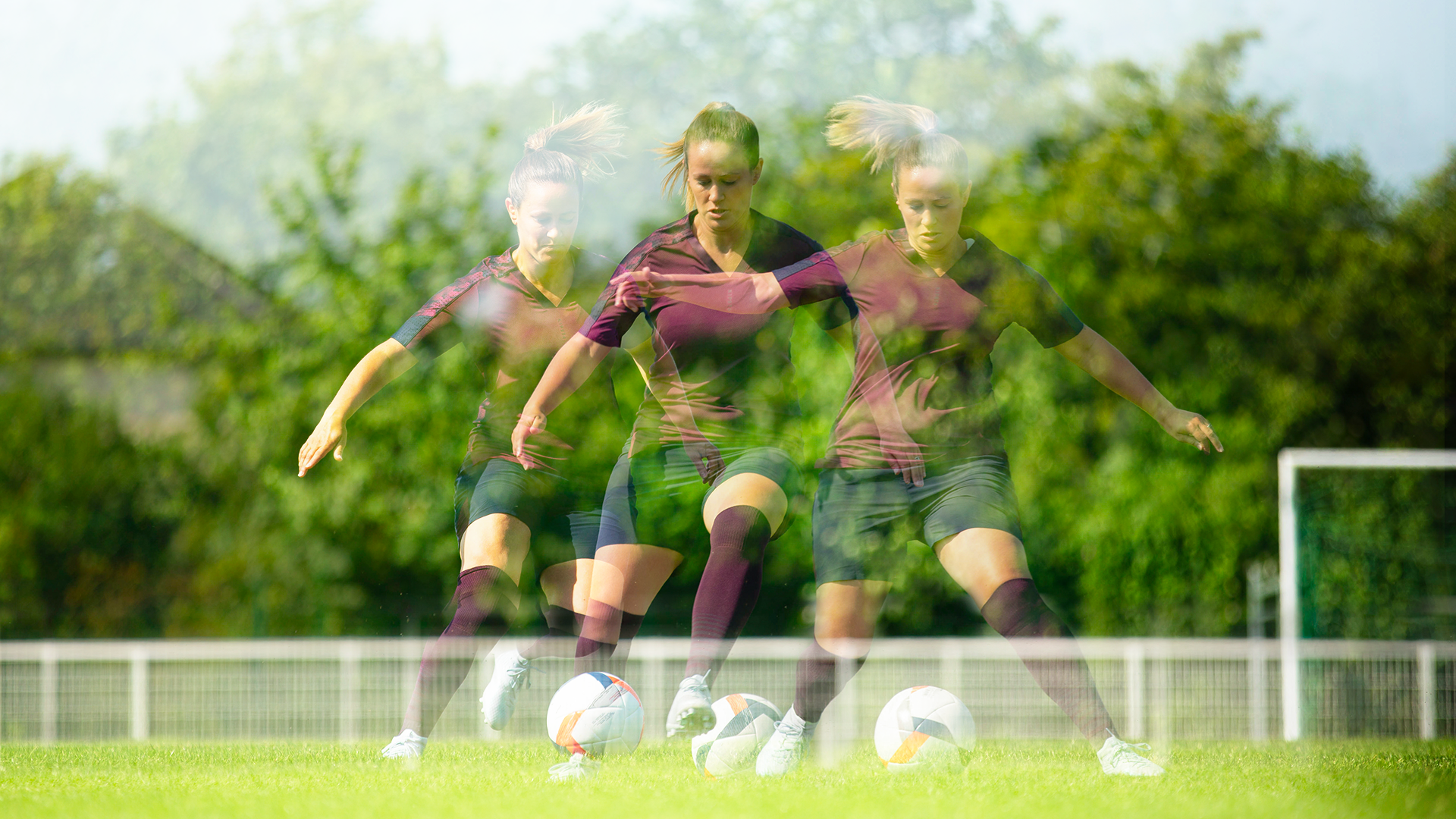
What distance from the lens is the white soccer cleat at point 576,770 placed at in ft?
14.7

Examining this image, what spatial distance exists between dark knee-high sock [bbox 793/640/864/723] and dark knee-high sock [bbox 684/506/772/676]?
30 centimetres

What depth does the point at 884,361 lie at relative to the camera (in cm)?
495

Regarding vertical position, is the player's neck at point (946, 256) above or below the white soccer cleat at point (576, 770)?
above

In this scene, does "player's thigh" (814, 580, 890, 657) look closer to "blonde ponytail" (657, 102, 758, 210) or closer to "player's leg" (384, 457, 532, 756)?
"player's leg" (384, 457, 532, 756)

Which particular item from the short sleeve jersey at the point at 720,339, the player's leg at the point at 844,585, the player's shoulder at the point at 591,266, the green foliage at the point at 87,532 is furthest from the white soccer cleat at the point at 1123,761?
the green foliage at the point at 87,532

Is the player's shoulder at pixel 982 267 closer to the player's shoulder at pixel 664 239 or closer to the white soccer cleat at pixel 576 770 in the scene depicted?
the player's shoulder at pixel 664 239

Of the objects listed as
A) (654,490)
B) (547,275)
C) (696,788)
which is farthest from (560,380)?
(696,788)

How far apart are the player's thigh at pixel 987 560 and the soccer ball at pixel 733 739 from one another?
89cm

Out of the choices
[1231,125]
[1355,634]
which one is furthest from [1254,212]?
[1355,634]

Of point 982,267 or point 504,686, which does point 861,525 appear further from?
point 504,686

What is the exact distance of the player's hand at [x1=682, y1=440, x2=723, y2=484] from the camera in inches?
198

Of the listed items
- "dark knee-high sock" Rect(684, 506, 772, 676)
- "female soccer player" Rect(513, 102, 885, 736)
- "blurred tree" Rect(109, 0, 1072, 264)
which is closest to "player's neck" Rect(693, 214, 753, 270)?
"female soccer player" Rect(513, 102, 885, 736)

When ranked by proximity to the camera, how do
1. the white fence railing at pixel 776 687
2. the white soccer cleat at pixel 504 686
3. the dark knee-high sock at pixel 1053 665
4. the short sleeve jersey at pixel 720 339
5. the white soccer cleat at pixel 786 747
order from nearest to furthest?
the dark knee-high sock at pixel 1053 665, the white soccer cleat at pixel 786 747, the short sleeve jersey at pixel 720 339, the white soccer cleat at pixel 504 686, the white fence railing at pixel 776 687

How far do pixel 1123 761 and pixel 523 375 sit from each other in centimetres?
285
